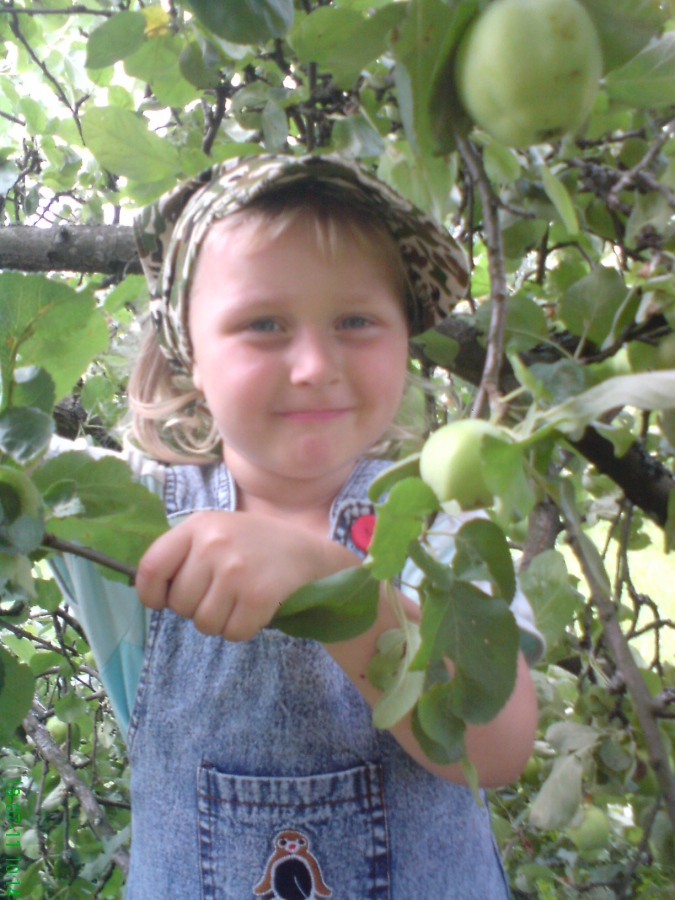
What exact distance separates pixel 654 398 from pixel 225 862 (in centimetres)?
70

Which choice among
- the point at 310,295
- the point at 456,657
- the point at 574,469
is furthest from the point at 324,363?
the point at 574,469

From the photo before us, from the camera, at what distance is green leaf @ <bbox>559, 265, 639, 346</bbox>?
1.59 feet

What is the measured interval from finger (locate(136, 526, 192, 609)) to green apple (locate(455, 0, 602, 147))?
28cm

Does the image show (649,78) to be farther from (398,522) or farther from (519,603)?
(519,603)

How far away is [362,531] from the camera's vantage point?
78 centimetres

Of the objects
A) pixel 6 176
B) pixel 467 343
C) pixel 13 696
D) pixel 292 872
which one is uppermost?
pixel 6 176

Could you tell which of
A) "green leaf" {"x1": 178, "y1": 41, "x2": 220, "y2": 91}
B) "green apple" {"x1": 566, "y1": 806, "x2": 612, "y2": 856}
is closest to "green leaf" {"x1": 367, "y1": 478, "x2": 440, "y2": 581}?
"green leaf" {"x1": 178, "y1": 41, "x2": 220, "y2": 91}

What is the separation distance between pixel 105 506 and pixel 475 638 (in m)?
0.20

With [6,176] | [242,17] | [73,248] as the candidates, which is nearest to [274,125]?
[242,17]

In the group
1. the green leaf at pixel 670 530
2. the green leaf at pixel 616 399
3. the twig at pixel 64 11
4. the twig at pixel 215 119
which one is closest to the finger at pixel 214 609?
the green leaf at pixel 616 399

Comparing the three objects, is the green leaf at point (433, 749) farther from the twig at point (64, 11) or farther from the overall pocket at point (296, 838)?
the twig at point (64, 11)

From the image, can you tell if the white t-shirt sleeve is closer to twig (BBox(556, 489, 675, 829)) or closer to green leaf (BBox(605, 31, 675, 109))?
twig (BBox(556, 489, 675, 829))

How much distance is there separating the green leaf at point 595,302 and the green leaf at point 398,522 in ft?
0.84

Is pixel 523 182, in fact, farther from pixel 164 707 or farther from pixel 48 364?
pixel 164 707
